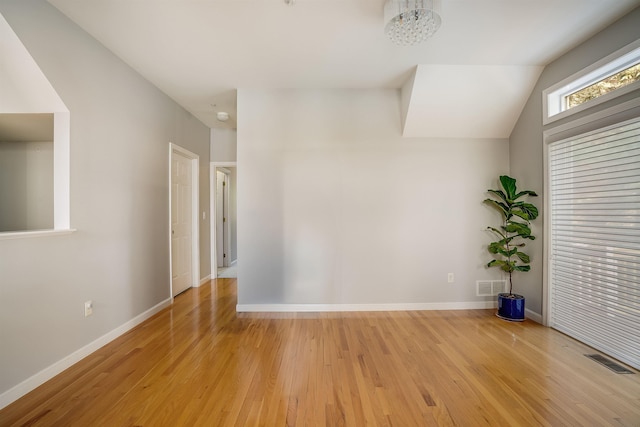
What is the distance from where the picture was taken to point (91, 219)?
2271 millimetres

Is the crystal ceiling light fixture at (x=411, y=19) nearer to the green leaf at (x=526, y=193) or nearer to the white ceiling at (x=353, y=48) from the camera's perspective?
the white ceiling at (x=353, y=48)

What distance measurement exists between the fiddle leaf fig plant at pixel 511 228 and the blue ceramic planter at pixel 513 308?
0.55ft

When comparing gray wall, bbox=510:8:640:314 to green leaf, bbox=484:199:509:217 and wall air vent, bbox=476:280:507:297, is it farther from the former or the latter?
green leaf, bbox=484:199:509:217

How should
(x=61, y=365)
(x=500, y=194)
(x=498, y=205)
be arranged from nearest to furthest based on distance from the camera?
(x=61, y=365), (x=500, y=194), (x=498, y=205)

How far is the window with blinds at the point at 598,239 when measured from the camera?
79.9 inches

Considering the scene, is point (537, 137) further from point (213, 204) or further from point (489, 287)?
point (213, 204)

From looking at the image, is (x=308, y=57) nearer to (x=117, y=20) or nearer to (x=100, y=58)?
(x=117, y=20)

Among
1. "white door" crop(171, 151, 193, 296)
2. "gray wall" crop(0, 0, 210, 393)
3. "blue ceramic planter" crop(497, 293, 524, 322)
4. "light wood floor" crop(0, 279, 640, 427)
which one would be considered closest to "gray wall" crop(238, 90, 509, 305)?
"blue ceramic planter" crop(497, 293, 524, 322)

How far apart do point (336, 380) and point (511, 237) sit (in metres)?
2.51

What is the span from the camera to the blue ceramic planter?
9.46 ft

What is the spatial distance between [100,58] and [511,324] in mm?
4905

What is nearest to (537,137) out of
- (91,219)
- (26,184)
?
(91,219)

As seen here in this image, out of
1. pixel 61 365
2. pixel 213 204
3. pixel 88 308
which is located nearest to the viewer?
pixel 61 365

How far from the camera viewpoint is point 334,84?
311 cm
